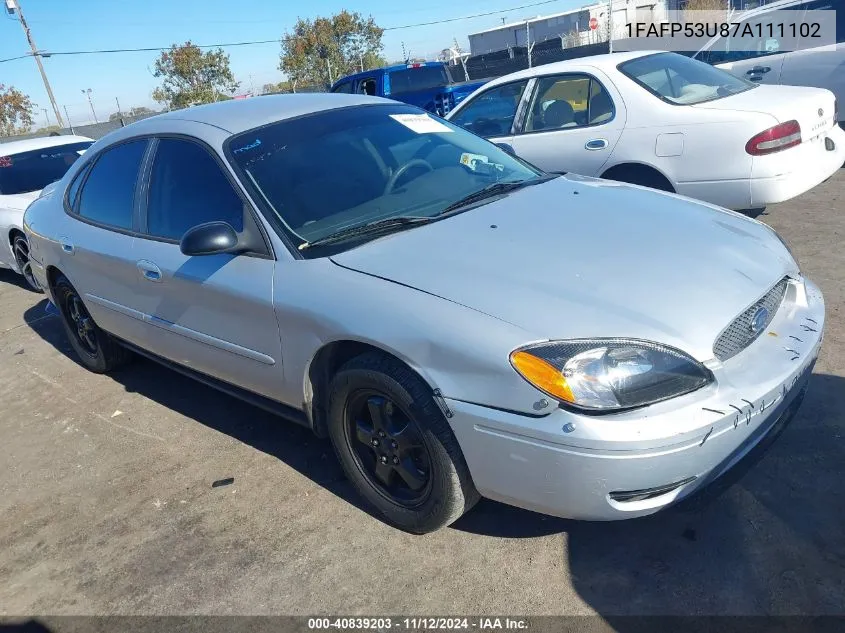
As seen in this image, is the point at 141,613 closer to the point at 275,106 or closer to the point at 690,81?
the point at 275,106

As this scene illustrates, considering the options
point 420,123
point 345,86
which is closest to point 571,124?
point 420,123

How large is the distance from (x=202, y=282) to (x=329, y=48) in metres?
36.8

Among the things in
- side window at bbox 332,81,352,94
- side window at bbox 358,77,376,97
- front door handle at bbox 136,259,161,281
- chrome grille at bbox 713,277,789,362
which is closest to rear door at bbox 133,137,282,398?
front door handle at bbox 136,259,161,281

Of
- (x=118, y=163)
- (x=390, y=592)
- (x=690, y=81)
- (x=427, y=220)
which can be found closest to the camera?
(x=390, y=592)

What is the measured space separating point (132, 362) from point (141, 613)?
268 centimetres

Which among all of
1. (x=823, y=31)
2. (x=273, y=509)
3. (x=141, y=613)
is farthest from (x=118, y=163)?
(x=823, y=31)

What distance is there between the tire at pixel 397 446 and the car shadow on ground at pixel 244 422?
0.80ft

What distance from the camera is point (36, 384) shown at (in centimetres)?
496

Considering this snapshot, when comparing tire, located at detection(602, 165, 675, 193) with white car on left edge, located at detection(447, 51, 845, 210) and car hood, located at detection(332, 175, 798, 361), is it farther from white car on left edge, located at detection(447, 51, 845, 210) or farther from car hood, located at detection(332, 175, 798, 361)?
car hood, located at detection(332, 175, 798, 361)

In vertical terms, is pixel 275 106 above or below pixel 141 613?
above

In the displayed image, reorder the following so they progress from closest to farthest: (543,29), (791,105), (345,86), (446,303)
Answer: (446,303) → (791,105) → (345,86) → (543,29)

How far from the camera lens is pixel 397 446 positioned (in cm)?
263

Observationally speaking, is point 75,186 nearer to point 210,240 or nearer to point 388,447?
point 210,240

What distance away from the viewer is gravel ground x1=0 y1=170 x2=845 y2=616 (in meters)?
2.38
